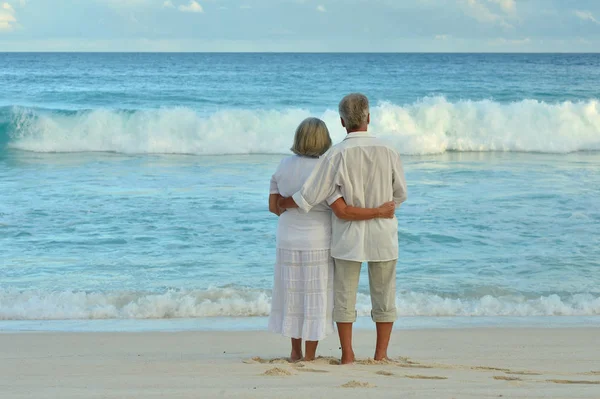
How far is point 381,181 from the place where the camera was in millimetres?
3979

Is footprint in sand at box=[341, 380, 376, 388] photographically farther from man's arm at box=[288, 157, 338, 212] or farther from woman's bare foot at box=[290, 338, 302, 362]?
man's arm at box=[288, 157, 338, 212]

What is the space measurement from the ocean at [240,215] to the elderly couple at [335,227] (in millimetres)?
1744

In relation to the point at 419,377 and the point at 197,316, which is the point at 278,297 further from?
the point at 197,316

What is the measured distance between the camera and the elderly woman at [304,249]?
160 inches

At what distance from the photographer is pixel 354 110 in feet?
13.1

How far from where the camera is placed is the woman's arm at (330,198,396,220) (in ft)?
12.9

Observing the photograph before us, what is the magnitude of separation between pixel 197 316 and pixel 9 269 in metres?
2.51

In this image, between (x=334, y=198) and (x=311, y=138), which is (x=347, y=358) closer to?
(x=334, y=198)

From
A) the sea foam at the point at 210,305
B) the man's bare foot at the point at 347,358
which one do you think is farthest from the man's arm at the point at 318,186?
the sea foam at the point at 210,305

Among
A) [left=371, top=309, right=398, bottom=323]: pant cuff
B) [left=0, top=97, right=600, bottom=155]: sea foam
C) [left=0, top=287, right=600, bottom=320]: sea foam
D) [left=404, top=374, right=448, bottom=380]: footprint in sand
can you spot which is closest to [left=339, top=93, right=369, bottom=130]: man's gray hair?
[left=371, top=309, right=398, bottom=323]: pant cuff

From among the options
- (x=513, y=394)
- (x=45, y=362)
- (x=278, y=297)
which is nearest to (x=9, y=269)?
(x=45, y=362)

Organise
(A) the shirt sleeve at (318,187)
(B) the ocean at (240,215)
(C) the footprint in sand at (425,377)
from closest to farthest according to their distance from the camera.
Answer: (C) the footprint in sand at (425,377) < (A) the shirt sleeve at (318,187) < (B) the ocean at (240,215)

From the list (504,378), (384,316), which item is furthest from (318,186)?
(504,378)

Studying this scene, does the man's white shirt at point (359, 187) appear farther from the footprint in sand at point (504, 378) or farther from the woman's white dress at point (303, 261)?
the footprint in sand at point (504, 378)
